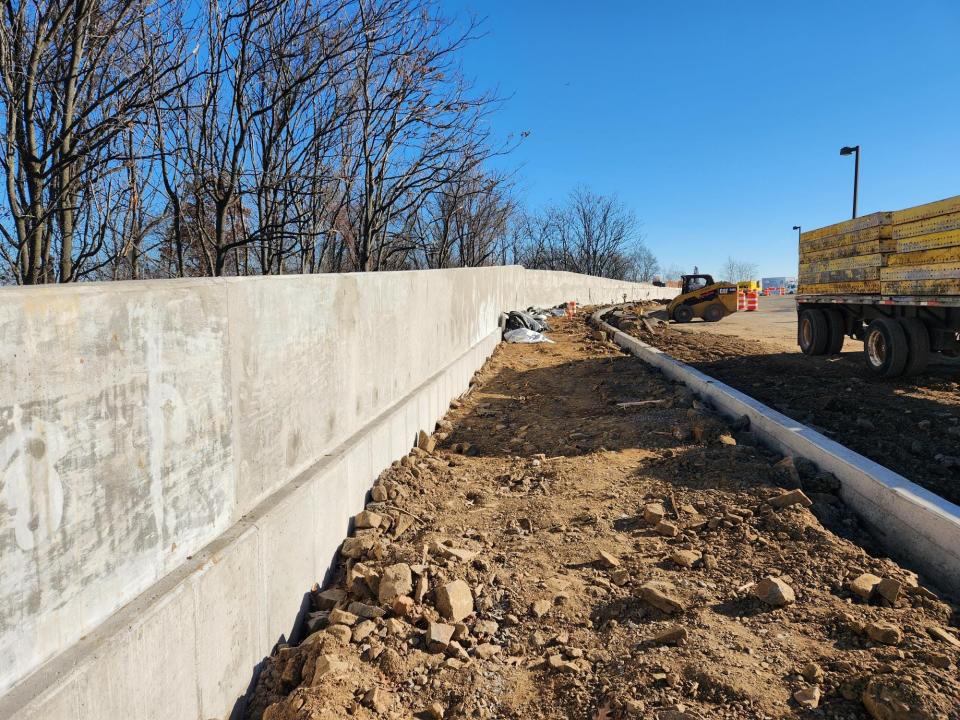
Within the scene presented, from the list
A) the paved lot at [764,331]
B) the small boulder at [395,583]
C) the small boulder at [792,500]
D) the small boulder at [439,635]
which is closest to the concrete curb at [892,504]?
the small boulder at [792,500]

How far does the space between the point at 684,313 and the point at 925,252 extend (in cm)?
1623

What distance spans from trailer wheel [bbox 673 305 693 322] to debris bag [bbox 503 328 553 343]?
36.6 feet

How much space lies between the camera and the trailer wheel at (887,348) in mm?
9273

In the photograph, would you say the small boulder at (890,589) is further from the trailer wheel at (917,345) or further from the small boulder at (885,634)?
the trailer wheel at (917,345)

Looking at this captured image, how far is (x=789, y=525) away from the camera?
3.85m

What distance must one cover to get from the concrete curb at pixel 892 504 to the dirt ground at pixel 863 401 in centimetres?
83

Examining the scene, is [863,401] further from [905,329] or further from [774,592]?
[774,592]

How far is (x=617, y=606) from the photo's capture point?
312 cm

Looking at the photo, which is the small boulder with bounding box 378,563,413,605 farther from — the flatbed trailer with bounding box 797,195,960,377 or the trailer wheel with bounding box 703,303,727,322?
the trailer wheel with bounding box 703,303,727,322

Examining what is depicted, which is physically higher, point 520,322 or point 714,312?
point 714,312

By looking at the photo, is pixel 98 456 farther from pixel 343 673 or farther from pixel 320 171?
pixel 320 171

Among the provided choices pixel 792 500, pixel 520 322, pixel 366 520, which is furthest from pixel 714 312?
pixel 366 520

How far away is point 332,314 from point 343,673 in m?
2.09

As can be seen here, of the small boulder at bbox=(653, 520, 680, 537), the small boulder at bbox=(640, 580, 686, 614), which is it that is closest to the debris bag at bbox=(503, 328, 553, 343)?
the small boulder at bbox=(653, 520, 680, 537)
